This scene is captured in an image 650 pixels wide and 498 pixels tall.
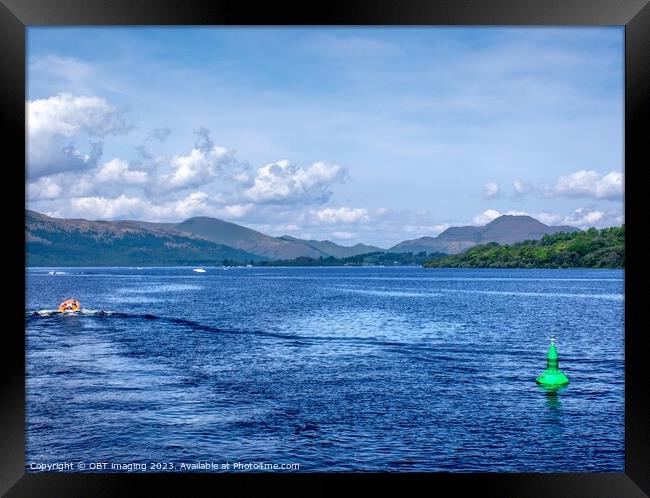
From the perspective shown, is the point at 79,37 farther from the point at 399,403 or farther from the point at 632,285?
the point at 632,285

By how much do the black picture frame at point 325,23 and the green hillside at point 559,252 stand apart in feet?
228

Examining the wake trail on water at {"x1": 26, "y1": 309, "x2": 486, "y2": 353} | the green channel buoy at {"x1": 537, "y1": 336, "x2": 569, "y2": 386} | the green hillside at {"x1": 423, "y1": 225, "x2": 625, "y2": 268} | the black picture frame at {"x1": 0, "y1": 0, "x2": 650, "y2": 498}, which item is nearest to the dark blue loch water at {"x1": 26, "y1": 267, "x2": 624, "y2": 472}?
the wake trail on water at {"x1": 26, "y1": 309, "x2": 486, "y2": 353}

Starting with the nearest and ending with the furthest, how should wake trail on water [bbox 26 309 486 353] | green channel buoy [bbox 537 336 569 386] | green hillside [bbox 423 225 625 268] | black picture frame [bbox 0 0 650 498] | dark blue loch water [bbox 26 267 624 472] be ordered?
black picture frame [bbox 0 0 650 498] → dark blue loch water [bbox 26 267 624 472] → green channel buoy [bbox 537 336 569 386] → wake trail on water [bbox 26 309 486 353] → green hillside [bbox 423 225 625 268]

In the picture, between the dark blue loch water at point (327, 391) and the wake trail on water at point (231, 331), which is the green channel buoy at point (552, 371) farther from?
the wake trail on water at point (231, 331)

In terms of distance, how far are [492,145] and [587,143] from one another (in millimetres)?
12994

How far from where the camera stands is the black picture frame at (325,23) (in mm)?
3629

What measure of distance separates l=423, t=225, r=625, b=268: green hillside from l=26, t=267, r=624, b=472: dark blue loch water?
41.3 m

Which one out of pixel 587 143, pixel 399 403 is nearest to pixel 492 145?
pixel 587 143

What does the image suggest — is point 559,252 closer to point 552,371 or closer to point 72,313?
point 72,313

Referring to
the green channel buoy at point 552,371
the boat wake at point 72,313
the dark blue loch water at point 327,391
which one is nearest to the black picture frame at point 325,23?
the dark blue loch water at point 327,391

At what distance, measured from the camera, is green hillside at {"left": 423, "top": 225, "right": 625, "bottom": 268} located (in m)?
73.3

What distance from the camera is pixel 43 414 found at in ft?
45.5

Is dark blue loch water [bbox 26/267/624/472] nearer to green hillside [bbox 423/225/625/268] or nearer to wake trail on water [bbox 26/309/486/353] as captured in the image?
wake trail on water [bbox 26/309/486/353]

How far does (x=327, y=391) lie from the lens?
15.3 metres
